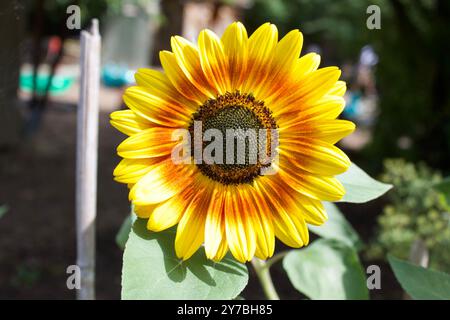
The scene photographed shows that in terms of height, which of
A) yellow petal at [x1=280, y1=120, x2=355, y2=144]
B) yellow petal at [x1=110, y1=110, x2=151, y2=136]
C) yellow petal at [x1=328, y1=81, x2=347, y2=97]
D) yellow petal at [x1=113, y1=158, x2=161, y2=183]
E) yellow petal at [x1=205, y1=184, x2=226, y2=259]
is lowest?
yellow petal at [x1=205, y1=184, x2=226, y2=259]

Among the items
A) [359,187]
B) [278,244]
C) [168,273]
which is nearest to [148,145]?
[168,273]

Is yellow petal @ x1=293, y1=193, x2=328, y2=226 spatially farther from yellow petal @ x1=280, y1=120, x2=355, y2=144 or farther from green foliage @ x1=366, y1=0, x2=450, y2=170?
green foliage @ x1=366, y1=0, x2=450, y2=170

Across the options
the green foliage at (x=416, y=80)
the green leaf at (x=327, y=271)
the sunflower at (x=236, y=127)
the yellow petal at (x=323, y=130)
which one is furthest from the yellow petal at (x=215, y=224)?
the green foliage at (x=416, y=80)

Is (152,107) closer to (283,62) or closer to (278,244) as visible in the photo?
(283,62)

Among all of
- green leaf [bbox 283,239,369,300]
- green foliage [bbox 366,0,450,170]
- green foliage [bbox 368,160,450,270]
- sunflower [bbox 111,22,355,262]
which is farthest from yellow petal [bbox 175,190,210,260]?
green foliage [bbox 366,0,450,170]
